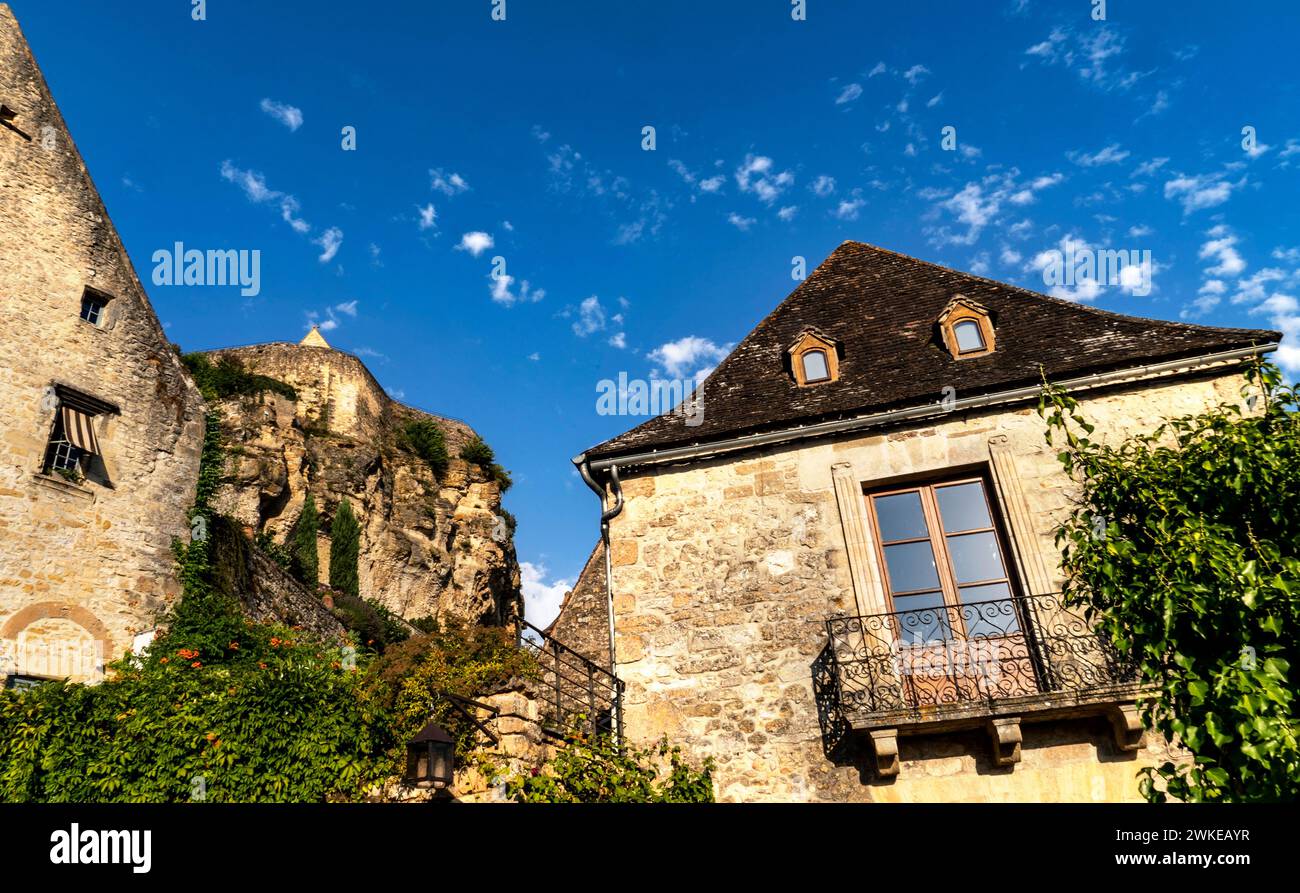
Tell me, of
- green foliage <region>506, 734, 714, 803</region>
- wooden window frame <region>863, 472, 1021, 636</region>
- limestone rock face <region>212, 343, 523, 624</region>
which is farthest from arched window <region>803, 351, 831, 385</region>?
limestone rock face <region>212, 343, 523, 624</region>

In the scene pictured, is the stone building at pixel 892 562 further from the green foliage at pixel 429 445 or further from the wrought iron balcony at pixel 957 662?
the green foliage at pixel 429 445

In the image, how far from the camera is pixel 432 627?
1137 inches

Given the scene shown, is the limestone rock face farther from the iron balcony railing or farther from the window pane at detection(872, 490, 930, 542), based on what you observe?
the iron balcony railing

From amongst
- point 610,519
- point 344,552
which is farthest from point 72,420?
point 344,552

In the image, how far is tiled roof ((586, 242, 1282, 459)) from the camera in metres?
8.18

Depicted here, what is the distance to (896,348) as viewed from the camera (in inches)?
372

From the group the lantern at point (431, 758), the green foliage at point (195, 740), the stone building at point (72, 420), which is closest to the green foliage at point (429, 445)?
the stone building at point (72, 420)

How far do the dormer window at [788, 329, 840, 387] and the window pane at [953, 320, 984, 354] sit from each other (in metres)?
1.36

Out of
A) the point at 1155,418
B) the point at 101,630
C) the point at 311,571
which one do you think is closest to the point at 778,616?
the point at 1155,418

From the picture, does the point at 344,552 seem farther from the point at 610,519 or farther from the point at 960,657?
the point at 960,657

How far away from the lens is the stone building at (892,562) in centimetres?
682
